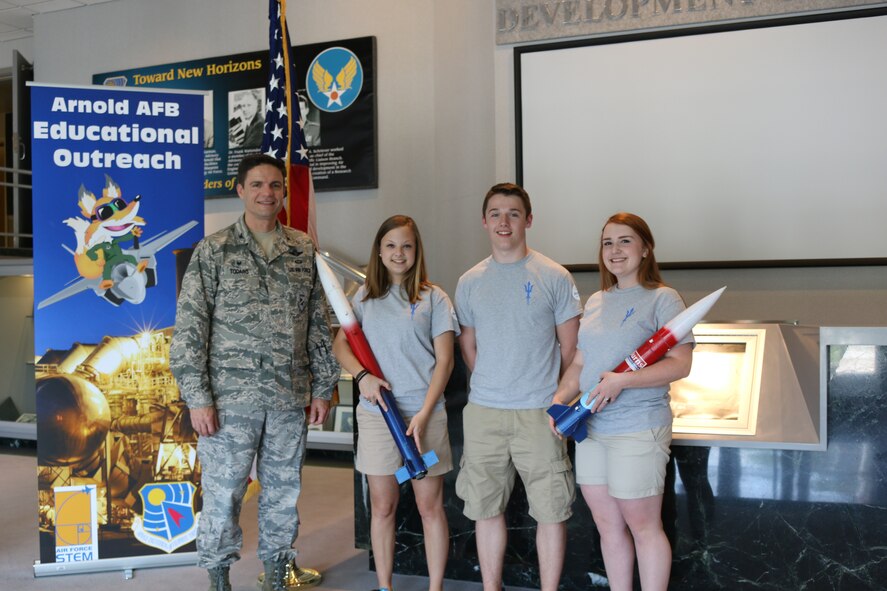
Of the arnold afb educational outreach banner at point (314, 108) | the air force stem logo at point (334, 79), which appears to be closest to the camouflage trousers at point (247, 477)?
the arnold afb educational outreach banner at point (314, 108)

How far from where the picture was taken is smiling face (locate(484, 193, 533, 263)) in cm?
268

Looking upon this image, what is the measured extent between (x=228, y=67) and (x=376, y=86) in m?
1.37

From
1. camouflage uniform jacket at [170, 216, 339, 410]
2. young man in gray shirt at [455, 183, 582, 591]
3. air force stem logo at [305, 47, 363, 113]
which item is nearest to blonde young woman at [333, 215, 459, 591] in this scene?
young man in gray shirt at [455, 183, 582, 591]

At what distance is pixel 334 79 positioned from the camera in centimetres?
619

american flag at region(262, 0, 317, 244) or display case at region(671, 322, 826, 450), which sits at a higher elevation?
american flag at region(262, 0, 317, 244)

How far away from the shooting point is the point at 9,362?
276 inches

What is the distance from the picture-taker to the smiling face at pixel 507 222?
268 cm

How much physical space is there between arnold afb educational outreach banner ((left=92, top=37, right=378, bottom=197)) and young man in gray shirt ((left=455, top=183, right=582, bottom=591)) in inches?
139

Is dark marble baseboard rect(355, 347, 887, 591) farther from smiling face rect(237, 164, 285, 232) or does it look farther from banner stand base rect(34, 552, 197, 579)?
banner stand base rect(34, 552, 197, 579)

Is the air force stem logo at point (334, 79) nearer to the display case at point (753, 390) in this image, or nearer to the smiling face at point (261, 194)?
the smiling face at point (261, 194)

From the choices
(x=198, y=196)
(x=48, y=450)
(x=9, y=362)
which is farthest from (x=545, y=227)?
(x=9, y=362)

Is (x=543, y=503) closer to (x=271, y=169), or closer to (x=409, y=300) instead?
(x=409, y=300)

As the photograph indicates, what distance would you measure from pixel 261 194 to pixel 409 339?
2.49 feet

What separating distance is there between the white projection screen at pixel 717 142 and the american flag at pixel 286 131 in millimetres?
1769
